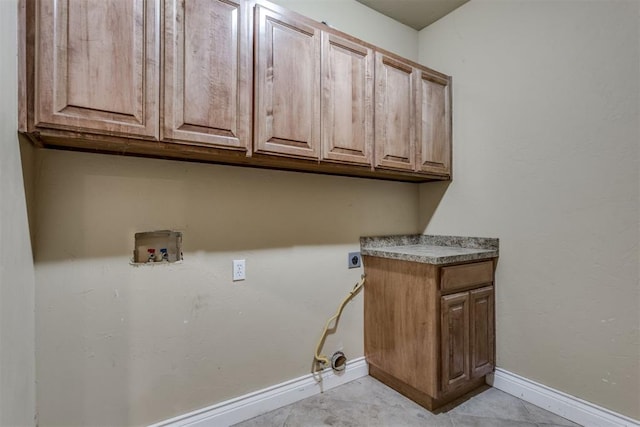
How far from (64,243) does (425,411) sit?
2.10 metres

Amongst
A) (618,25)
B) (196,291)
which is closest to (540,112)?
(618,25)

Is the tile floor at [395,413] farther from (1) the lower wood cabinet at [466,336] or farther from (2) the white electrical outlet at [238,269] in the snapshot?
(2) the white electrical outlet at [238,269]

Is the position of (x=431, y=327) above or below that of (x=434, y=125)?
below

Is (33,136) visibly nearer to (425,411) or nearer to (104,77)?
(104,77)

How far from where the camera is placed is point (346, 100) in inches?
71.4

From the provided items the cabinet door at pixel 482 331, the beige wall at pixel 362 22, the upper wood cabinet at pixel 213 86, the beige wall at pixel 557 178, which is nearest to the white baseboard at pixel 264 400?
the cabinet door at pixel 482 331

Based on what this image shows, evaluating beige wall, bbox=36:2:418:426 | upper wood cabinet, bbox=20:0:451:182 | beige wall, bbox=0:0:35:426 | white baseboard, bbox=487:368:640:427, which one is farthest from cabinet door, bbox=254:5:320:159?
white baseboard, bbox=487:368:640:427

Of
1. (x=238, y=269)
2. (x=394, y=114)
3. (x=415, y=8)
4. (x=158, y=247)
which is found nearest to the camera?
(x=158, y=247)

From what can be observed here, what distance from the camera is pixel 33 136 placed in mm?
1132

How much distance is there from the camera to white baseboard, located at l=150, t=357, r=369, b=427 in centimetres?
164

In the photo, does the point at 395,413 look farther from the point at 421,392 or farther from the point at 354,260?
the point at 354,260

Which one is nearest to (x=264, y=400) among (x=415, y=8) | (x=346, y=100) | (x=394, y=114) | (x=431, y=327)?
(x=431, y=327)

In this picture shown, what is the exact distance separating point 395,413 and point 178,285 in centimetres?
145

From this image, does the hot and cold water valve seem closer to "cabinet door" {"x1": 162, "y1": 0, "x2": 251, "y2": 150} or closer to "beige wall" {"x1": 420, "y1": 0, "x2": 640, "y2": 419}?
"cabinet door" {"x1": 162, "y1": 0, "x2": 251, "y2": 150}
